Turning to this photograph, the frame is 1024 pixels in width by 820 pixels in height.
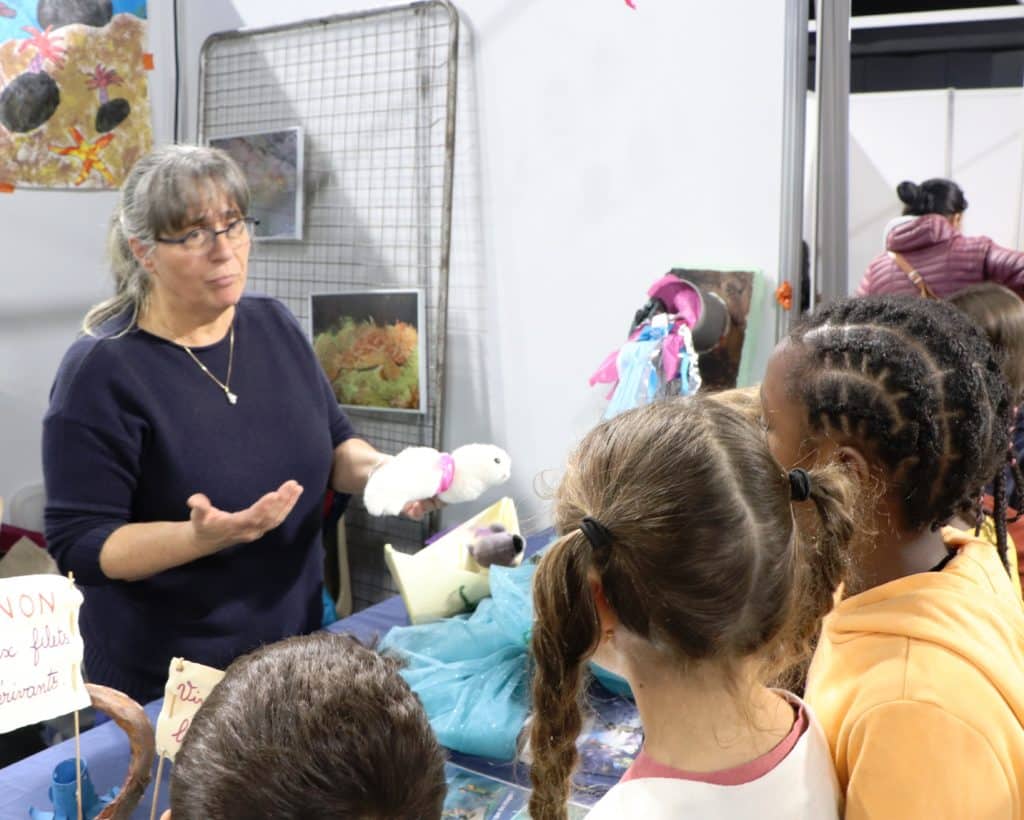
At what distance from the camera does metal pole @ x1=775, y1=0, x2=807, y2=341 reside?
6.83 feet

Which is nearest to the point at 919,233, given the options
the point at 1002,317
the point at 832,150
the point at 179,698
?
the point at 832,150

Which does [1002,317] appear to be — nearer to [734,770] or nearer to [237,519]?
[734,770]

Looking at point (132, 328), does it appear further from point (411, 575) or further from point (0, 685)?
point (0, 685)

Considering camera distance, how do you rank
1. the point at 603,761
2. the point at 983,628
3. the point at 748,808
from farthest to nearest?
the point at 603,761 < the point at 983,628 < the point at 748,808

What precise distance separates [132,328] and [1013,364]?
1.52m

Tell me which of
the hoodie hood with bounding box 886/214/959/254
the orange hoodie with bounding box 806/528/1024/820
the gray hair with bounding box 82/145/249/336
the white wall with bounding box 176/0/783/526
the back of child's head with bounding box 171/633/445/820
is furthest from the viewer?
the white wall with bounding box 176/0/783/526

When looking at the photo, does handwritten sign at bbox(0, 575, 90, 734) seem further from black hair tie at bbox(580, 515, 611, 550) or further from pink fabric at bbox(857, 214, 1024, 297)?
pink fabric at bbox(857, 214, 1024, 297)

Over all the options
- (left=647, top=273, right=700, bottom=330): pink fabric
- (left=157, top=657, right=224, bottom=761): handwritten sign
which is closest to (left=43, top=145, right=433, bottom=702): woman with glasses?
(left=157, top=657, right=224, bottom=761): handwritten sign

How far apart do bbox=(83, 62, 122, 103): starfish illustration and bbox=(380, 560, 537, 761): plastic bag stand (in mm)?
2149

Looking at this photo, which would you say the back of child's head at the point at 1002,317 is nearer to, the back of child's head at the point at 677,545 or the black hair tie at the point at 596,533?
the back of child's head at the point at 677,545

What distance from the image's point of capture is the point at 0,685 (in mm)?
888

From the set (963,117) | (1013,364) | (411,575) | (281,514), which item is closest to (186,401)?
(281,514)

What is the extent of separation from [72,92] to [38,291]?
60cm

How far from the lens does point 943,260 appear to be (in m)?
2.05
